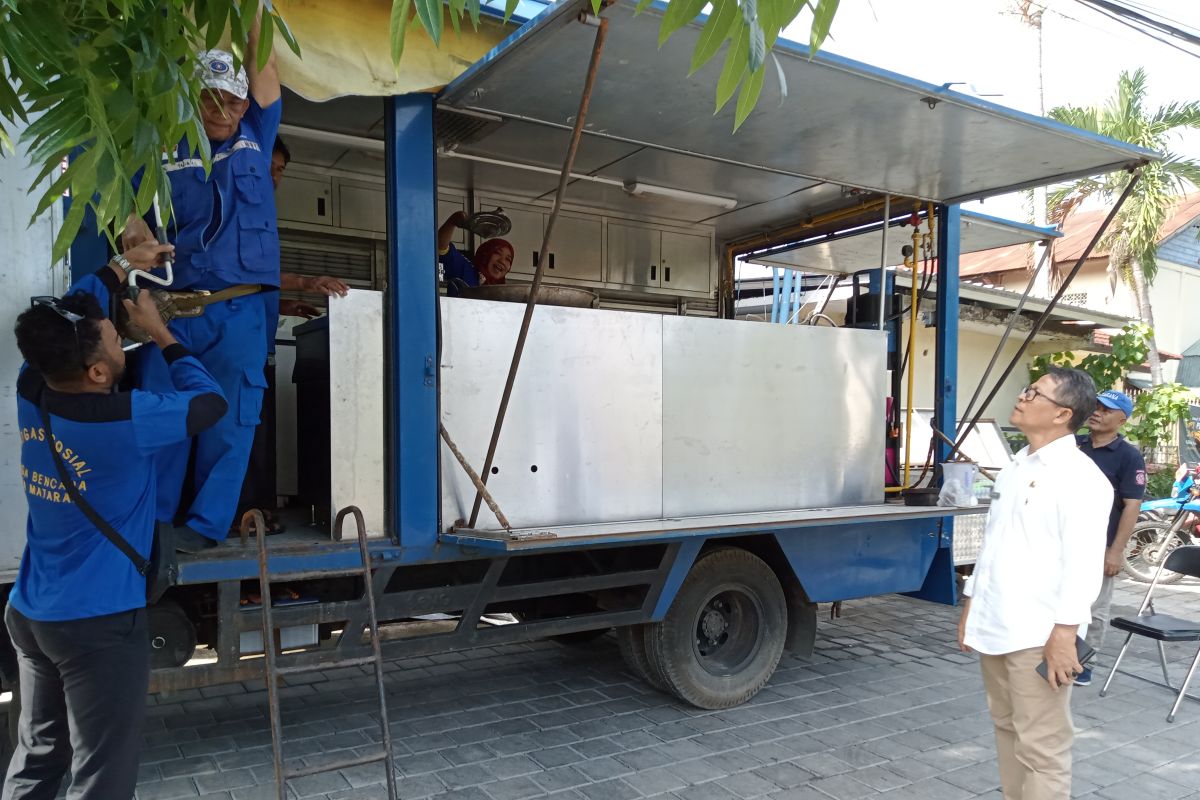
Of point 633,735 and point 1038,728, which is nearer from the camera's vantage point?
point 1038,728

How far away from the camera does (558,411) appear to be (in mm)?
4156

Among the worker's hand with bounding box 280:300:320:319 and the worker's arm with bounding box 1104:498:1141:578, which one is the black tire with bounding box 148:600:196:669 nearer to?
the worker's hand with bounding box 280:300:320:319

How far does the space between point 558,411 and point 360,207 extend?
7.84 ft

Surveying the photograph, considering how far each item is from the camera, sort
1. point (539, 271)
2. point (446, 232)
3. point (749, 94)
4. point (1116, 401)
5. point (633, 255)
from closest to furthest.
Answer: point (749, 94)
point (539, 271)
point (1116, 401)
point (446, 232)
point (633, 255)

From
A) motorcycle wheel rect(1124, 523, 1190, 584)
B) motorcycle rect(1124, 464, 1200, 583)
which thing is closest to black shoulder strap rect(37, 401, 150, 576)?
motorcycle wheel rect(1124, 523, 1190, 584)

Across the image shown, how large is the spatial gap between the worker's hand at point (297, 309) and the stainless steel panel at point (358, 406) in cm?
109

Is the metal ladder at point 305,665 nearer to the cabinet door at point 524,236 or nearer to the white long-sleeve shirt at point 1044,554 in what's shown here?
the white long-sleeve shirt at point 1044,554

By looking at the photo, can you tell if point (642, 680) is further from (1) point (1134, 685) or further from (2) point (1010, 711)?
(1) point (1134, 685)

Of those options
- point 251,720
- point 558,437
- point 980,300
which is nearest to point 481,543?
point 558,437

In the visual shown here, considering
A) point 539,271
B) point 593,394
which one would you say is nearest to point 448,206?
point 593,394

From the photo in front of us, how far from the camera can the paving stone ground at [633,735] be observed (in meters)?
3.68

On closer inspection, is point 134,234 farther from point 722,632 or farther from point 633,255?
point 633,255

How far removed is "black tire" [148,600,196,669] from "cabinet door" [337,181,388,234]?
9.67 ft

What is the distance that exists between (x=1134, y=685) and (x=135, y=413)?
5.62 metres
